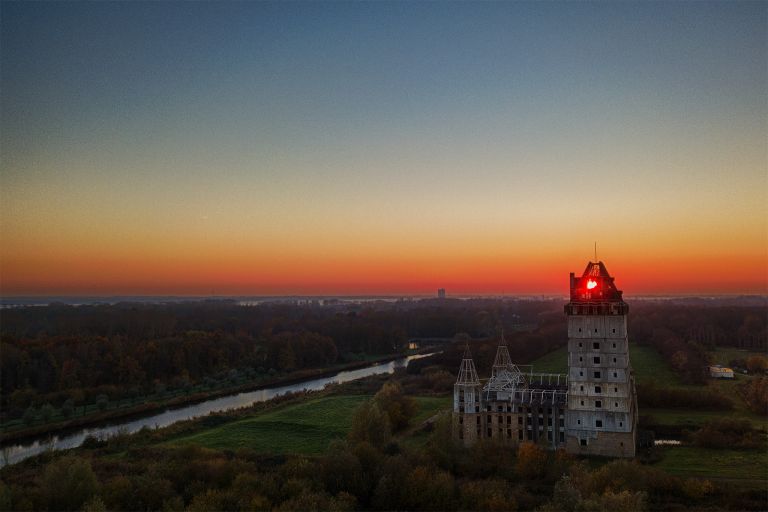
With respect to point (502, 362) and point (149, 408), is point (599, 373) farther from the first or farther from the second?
point (149, 408)

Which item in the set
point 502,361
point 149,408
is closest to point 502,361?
point 502,361

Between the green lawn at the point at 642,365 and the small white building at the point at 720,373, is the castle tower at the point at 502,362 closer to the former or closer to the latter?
the green lawn at the point at 642,365

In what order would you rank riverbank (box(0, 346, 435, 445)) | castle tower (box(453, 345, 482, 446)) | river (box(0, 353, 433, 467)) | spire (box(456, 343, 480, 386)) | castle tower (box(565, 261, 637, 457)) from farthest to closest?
riverbank (box(0, 346, 435, 445)) < river (box(0, 353, 433, 467)) < spire (box(456, 343, 480, 386)) < castle tower (box(453, 345, 482, 446)) < castle tower (box(565, 261, 637, 457))

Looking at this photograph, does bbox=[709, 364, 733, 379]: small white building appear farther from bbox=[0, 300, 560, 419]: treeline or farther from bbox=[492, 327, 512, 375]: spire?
bbox=[0, 300, 560, 419]: treeline


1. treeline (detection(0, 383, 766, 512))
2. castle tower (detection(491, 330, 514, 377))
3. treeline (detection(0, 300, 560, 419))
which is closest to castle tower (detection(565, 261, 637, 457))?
treeline (detection(0, 383, 766, 512))

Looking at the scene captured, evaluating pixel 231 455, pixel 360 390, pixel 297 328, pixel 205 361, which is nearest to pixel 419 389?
pixel 360 390

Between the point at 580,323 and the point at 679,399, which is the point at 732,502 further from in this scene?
the point at 679,399
